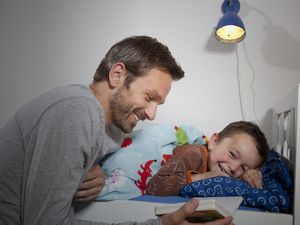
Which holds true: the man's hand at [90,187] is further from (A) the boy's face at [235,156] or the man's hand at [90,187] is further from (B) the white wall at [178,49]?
(B) the white wall at [178,49]

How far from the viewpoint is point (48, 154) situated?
695 millimetres

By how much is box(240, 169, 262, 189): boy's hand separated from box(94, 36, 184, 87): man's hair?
1.56 ft

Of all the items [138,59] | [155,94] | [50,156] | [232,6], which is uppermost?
[232,6]

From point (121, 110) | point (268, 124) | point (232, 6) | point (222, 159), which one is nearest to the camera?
point (121, 110)

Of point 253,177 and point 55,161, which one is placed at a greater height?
point 55,161

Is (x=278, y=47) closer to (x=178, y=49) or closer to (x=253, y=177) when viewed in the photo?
(x=178, y=49)

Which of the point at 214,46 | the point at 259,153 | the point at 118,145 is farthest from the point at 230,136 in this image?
the point at 214,46

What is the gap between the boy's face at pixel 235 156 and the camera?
3.97ft

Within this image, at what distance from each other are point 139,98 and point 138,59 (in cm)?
13

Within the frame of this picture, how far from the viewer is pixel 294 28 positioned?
169cm

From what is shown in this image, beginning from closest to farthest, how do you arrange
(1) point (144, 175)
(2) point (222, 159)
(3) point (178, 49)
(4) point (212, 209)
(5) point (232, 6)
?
(4) point (212, 209) → (1) point (144, 175) → (2) point (222, 159) → (5) point (232, 6) → (3) point (178, 49)

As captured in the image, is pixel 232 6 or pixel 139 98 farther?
pixel 232 6

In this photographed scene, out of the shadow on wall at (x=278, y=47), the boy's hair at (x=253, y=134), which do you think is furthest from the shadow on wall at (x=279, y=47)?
the boy's hair at (x=253, y=134)

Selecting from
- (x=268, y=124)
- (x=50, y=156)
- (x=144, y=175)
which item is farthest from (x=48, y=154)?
(x=268, y=124)
